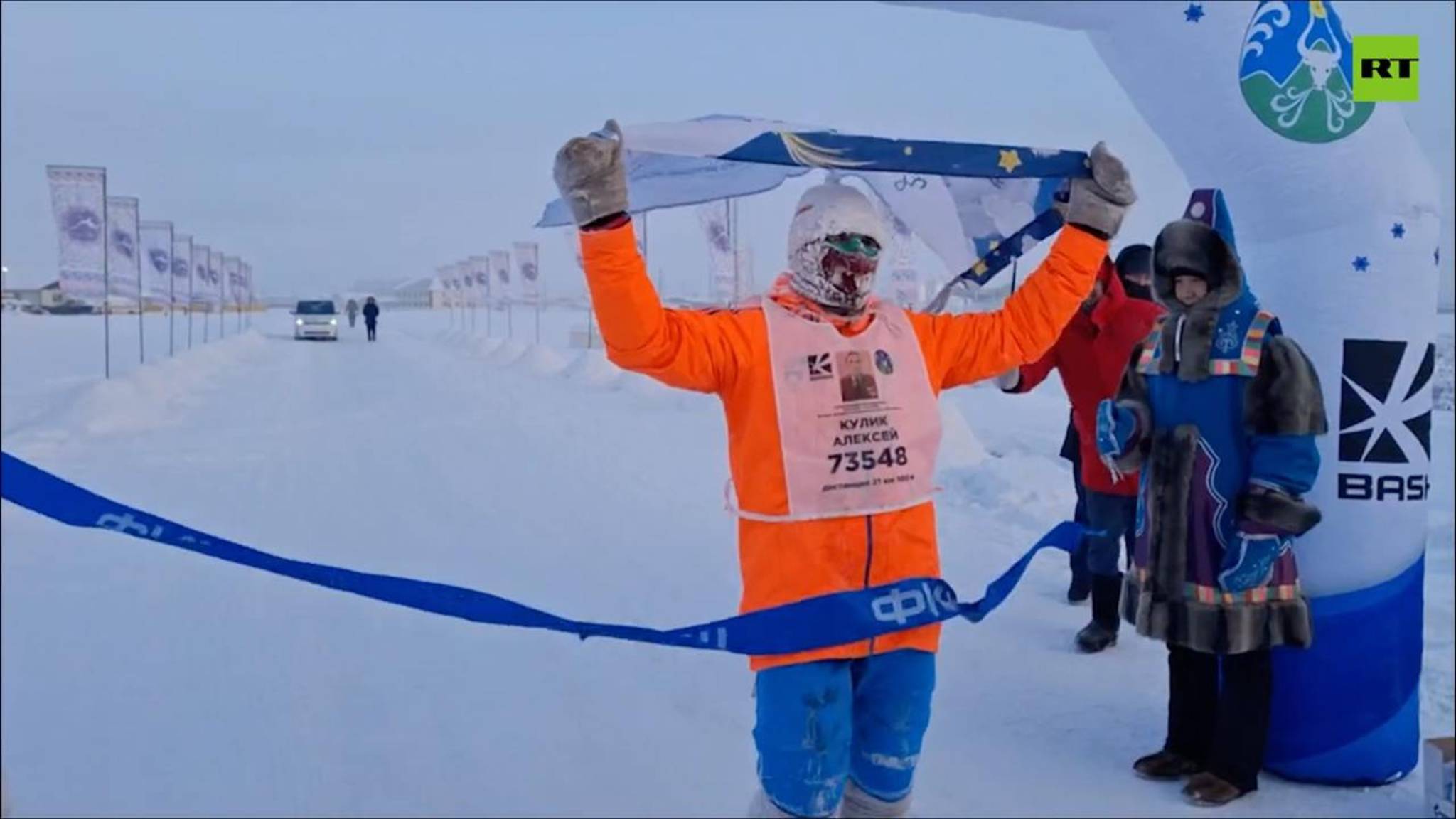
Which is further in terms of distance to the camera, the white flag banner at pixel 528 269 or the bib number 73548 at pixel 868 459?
the white flag banner at pixel 528 269

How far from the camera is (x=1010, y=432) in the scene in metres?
13.4

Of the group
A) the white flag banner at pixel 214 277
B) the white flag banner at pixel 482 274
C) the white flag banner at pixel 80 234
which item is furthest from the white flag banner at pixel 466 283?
the white flag banner at pixel 80 234

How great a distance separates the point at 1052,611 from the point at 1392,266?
8.60 ft

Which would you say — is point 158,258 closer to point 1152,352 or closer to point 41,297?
point 1152,352

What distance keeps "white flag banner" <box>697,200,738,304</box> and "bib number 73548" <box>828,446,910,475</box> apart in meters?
17.4

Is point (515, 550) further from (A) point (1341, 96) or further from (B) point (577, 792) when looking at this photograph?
(A) point (1341, 96)

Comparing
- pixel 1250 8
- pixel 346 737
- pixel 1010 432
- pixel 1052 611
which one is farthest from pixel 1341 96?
pixel 1010 432

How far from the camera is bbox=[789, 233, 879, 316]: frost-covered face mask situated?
8.87 ft

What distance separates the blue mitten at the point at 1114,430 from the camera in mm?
3451

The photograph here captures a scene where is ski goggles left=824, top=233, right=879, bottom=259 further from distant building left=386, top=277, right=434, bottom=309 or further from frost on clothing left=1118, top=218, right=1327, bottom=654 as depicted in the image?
distant building left=386, top=277, right=434, bottom=309

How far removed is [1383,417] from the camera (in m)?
3.52

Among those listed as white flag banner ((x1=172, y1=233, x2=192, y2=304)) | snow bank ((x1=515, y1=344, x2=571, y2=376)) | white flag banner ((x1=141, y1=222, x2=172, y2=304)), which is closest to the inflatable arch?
snow bank ((x1=515, y1=344, x2=571, y2=376))

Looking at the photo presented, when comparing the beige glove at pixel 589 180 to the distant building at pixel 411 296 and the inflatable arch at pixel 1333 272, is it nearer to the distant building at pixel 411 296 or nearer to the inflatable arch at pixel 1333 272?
the inflatable arch at pixel 1333 272

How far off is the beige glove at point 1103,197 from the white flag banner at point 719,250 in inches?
671
